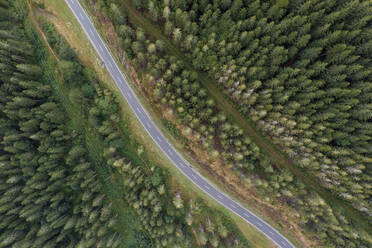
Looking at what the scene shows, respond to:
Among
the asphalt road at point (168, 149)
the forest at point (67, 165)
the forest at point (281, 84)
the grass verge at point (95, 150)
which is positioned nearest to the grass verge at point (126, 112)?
the asphalt road at point (168, 149)

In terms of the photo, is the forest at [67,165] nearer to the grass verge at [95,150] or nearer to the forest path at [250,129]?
the grass verge at [95,150]

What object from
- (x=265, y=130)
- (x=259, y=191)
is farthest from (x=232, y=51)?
(x=259, y=191)

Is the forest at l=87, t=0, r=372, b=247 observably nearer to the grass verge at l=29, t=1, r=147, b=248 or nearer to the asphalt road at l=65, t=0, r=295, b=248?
the asphalt road at l=65, t=0, r=295, b=248

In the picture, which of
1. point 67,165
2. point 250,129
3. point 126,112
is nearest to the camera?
point 250,129

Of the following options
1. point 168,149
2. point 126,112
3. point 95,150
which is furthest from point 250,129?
point 95,150

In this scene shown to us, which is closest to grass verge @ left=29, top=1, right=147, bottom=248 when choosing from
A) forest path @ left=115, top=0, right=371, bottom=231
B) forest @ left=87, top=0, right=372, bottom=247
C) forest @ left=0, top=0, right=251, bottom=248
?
forest @ left=0, top=0, right=251, bottom=248

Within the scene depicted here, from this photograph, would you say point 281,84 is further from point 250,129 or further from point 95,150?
point 95,150

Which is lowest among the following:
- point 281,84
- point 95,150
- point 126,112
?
point 95,150

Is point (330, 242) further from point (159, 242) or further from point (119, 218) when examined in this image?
point (119, 218)
